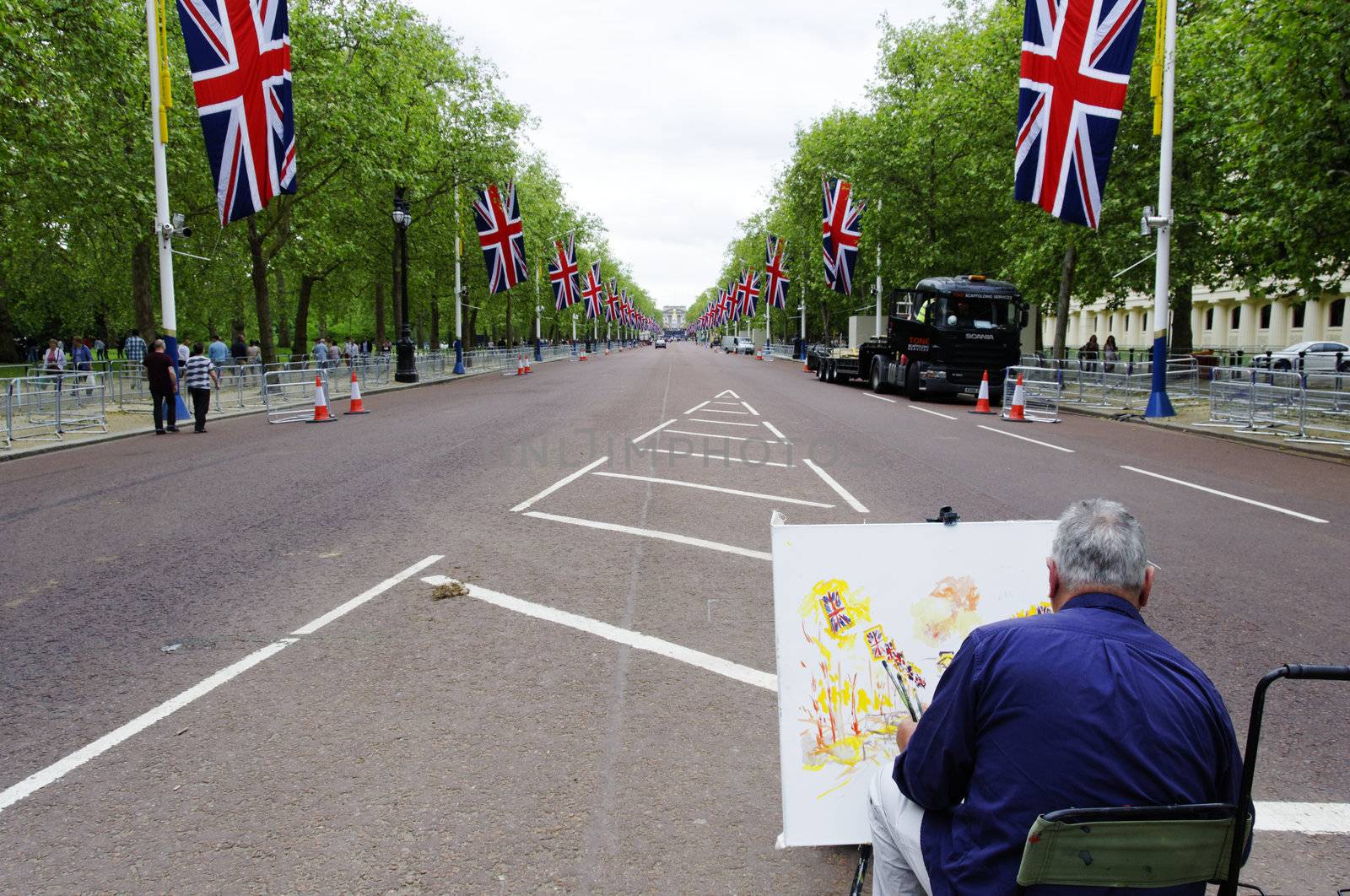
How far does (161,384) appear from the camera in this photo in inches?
693

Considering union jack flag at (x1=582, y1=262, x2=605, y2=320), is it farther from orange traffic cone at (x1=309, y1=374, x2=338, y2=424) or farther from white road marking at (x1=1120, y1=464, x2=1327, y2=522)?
white road marking at (x1=1120, y1=464, x2=1327, y2=522)

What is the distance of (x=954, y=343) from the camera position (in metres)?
24.8

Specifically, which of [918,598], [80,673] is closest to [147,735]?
[80,673]

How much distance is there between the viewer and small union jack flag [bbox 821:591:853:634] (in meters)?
3.15

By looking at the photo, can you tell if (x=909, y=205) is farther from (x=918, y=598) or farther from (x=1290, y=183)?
(x=918, y=598)

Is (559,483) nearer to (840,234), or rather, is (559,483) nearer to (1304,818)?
(1304,818)

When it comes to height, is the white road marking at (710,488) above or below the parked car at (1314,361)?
below

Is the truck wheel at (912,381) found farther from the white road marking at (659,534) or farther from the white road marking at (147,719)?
the white road marking at (147,719)

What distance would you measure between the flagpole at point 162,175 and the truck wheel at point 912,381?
63.0 feet

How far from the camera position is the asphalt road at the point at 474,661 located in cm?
313

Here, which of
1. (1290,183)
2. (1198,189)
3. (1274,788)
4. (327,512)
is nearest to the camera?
(1274,788)

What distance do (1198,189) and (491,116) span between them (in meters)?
29.2

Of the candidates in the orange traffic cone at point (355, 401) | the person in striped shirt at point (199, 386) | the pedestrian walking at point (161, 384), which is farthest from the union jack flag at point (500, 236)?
the pedestrian walking at point (161, 384)

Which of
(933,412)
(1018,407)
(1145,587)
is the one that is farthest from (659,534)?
(933,412)
